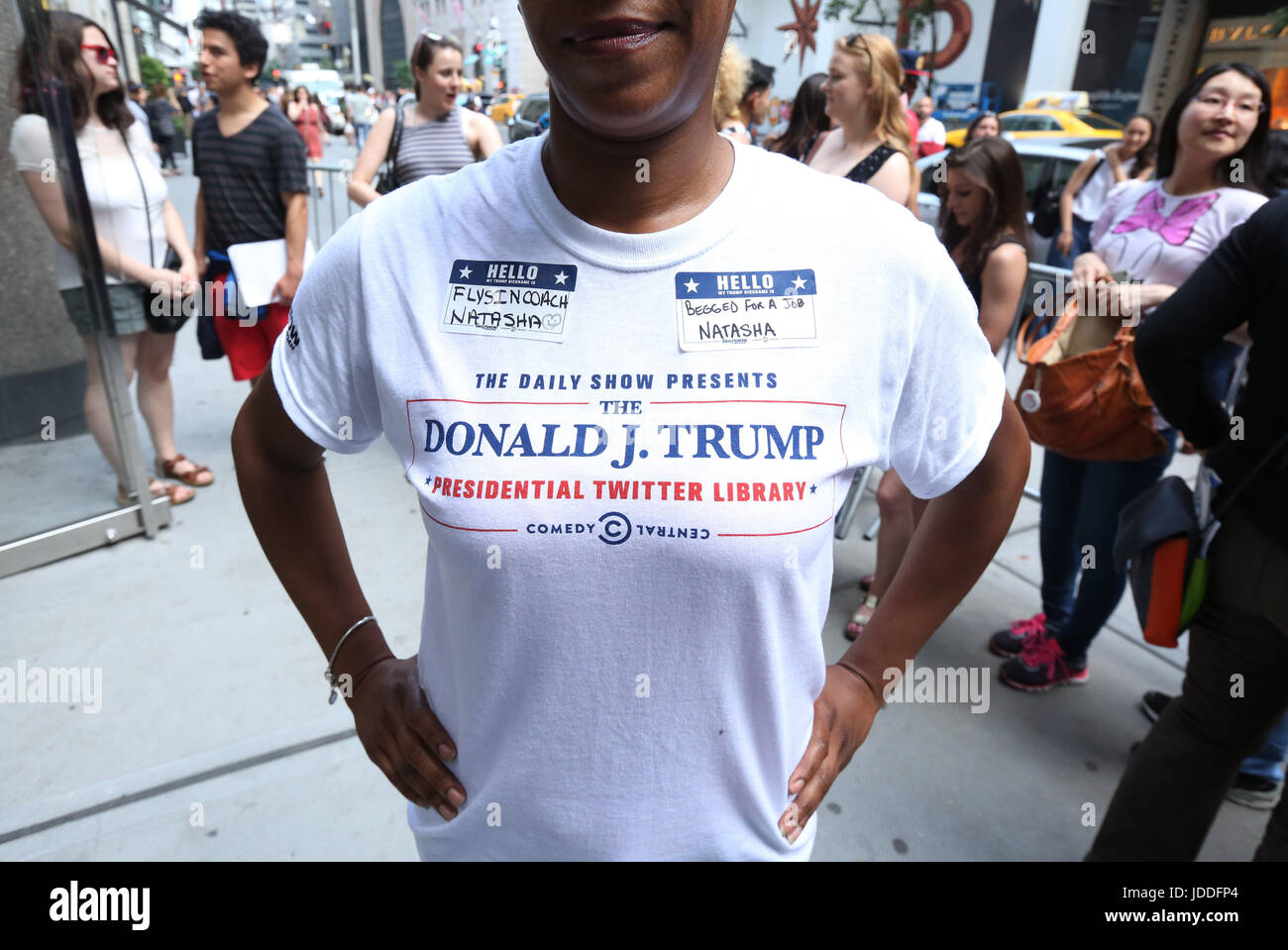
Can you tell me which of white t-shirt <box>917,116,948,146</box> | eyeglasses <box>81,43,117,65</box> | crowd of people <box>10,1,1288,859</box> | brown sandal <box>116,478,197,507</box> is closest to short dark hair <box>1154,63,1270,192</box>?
crowd of people <box>10,1,1288,859</box>

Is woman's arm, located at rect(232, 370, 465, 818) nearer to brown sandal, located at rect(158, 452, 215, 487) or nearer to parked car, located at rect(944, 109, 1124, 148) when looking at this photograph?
brown sandal, located at rect(158, 452, 215, 487)

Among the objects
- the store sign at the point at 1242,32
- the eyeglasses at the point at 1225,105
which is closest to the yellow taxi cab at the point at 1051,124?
the store sign at the point at 1242,32

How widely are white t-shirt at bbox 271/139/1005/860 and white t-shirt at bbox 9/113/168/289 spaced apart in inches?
130

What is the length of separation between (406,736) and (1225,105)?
3.22 metres

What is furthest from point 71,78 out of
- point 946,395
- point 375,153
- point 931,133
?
point 931,133

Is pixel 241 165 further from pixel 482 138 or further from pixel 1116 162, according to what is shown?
pixel 1116 162

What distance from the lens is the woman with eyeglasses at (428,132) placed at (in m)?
4.26

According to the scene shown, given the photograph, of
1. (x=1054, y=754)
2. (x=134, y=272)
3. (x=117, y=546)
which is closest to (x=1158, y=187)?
(x=1054, y=754)

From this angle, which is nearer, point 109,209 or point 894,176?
point 894,176

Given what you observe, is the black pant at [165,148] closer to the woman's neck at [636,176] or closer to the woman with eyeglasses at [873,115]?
the woman with eyeglasses at [873,115]

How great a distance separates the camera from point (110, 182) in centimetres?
377

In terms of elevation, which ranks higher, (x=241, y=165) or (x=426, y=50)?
(x=426, y=50)

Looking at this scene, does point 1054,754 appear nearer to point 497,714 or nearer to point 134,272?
point 497,714

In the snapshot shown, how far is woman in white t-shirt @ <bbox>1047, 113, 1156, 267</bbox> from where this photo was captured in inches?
271
